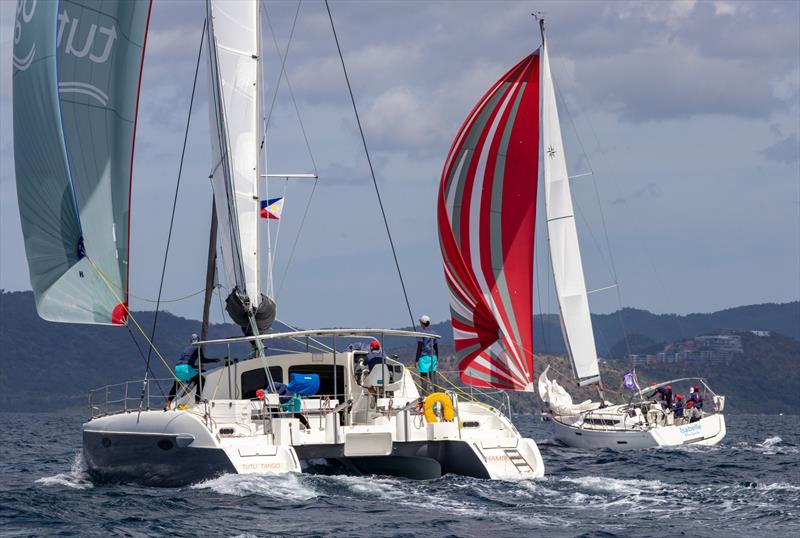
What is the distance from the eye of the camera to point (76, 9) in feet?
68.3

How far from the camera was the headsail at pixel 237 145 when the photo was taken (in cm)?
2155

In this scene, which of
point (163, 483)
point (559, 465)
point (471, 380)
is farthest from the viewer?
point (471, 380)

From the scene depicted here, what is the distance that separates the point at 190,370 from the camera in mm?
20953

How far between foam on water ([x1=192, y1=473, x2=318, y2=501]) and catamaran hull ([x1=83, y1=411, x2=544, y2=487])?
0.36ft

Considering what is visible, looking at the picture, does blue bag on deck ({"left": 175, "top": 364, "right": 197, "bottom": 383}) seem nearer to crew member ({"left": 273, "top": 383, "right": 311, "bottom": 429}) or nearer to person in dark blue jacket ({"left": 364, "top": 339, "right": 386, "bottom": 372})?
crew member ({"left": 273, "top": 383, "right": 311, "bottom": 429})

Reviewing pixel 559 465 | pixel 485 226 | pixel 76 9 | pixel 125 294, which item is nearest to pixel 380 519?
pixel 125 294

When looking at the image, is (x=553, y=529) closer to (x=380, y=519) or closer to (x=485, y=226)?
(x=380, y=519)

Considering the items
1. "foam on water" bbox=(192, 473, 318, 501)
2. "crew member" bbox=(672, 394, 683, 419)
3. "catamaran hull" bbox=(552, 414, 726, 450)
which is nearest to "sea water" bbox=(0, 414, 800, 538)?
"foam on water" bbox=(192, 473, 318, 501)

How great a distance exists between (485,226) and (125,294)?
13.6m

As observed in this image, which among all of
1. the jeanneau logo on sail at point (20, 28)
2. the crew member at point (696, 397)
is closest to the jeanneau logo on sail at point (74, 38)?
the jeanneau logo on sail at point (20, 28)

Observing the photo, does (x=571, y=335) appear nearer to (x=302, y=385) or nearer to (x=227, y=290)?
(x=227, y=290)

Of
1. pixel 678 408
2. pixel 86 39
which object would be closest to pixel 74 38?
pixel 86 39

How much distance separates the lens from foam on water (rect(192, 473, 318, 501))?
1714cm

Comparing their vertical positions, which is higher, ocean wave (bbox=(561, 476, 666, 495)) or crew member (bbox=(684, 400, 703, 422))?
crew member (bbox=(684, 400, 703, 422))
